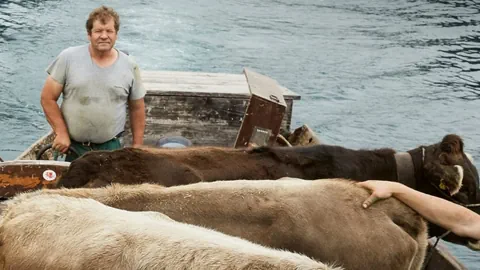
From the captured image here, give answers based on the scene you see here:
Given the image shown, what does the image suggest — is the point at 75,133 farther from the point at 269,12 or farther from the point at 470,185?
the point at 269,12

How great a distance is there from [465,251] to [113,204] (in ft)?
28.0

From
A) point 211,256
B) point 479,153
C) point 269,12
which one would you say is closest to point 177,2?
point 269,12

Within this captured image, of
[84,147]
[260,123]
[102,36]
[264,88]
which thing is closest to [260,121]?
[260,123]

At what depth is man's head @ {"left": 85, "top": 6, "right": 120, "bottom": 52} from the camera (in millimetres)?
5793

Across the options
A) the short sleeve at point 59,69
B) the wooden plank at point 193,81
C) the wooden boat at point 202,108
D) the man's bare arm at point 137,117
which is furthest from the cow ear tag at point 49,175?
the wooden plank at point 193,81

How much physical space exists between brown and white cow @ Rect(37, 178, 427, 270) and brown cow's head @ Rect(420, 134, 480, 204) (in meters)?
0.77

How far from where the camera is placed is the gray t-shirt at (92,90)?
5.87 meters

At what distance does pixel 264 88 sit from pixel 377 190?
3.66 m

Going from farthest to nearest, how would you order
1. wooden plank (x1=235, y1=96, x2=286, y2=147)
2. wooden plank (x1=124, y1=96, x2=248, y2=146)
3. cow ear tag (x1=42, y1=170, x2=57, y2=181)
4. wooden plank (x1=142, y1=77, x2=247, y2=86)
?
1. wooden plank (x1=142, y1=77, x2=247, y2=86)
2. wooden plank (x1=124, y1=96, x2=248, y2=146)
3. wooden plank (x1=235, y1=96, x2=286, y2=147)
4. cow ear tag (x1=42, y1=170, x2=57, y2=181)

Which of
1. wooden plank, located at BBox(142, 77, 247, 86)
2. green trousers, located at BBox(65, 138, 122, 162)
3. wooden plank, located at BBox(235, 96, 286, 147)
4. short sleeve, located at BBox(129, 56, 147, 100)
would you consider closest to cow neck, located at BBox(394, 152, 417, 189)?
wooden plank, located at BBox(235, 96, 286, 147)

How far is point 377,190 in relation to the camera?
451 cm

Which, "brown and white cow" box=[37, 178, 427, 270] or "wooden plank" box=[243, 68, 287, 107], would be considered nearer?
"brown and white cow" box=[37, 178, 427, 270]

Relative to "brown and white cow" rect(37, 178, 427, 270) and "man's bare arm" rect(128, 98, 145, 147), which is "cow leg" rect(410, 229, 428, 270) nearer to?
"brown and white cow" rect(37, 178, 427, 270)

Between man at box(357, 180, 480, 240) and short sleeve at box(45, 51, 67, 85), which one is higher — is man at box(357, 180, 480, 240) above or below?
below
